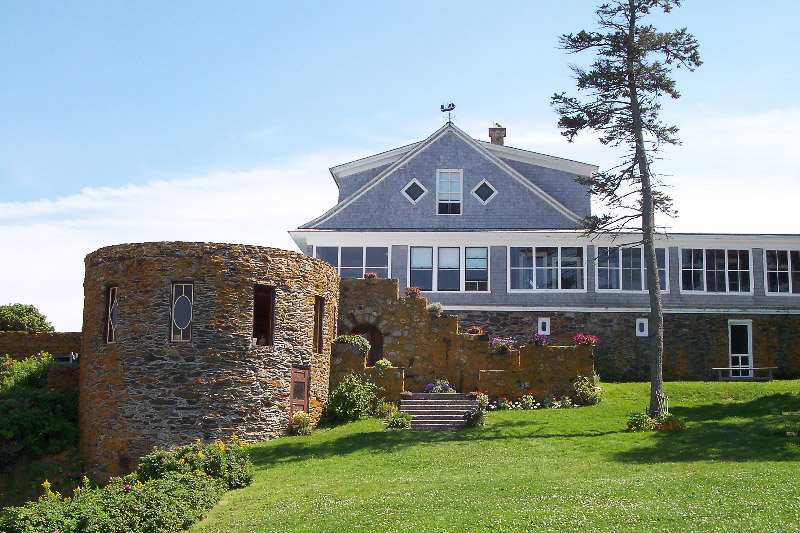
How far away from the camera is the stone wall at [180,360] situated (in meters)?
23.9

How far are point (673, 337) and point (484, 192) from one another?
29.8 ft

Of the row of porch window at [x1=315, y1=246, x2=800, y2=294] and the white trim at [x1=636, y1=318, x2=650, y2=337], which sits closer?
the white trim at [x1=636, y1=318, x2=650, y2=337]

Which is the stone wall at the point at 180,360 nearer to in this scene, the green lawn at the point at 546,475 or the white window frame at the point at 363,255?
the green lawn at the point at 546,475

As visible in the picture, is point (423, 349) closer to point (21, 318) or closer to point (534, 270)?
point (534, 270)

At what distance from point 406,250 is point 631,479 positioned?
16925 mm

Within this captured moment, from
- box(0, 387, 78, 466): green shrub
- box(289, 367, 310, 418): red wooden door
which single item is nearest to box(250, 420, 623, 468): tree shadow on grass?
box(289, 367, 310, 418): red wooden door

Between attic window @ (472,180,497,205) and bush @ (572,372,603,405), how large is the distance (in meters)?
9.95

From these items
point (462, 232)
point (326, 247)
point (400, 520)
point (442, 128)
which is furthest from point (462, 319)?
point (400, 520)

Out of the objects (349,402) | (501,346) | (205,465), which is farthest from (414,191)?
(205,465)

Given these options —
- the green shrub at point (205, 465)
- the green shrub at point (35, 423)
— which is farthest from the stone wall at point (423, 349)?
the green shrub at point (35, 423)

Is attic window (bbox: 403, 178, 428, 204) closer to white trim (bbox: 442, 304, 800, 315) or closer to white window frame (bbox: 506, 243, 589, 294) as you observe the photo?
white window frame (bbox: 506, 243, 589, 294)

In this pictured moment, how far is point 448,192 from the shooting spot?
35594mm

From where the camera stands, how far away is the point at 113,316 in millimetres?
25203

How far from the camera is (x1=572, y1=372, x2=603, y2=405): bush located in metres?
27.3
